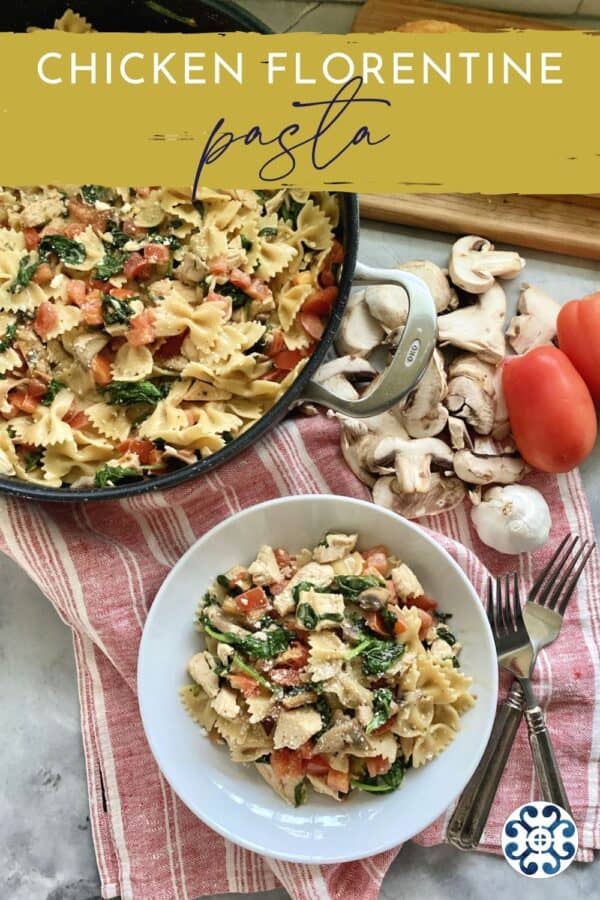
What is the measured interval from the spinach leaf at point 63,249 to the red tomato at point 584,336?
1571 mm

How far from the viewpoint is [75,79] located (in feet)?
9.57

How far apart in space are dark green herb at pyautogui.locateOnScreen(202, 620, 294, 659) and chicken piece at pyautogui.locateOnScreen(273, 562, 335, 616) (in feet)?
0.20

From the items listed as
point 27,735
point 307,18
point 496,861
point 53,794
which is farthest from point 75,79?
point 496,861

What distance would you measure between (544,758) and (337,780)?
69 cm

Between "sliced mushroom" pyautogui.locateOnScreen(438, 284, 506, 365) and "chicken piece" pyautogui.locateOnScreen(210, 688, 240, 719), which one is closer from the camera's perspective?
"chicken piece" pyautogui.locateOnScreen(210, 688, 240, 719)

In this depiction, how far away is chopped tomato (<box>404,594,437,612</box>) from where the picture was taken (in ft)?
9.22

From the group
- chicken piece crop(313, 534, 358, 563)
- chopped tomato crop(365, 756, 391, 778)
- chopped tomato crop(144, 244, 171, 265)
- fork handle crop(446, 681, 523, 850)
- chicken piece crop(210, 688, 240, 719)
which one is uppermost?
chopped tomato crop(144, 244, 171, 265)

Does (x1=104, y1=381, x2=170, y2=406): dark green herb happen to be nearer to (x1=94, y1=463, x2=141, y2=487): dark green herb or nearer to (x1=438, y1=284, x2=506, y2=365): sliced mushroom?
(x1=94, y1=463, x2=141, y2=487): dark green herb

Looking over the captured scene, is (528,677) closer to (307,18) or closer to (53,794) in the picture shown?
(53,794)

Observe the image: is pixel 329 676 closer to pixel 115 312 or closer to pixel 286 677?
pixel 286 677

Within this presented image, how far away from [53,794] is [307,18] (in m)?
2.83

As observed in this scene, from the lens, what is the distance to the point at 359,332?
3037 millimetres

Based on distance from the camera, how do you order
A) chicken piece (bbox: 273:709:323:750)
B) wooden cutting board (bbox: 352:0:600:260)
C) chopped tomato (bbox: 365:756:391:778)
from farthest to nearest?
wooden cutting board (bbox: 352:0:600:260), chopped tomato (bbox: 365:756:391:778), chicken piece (bbox: 273:709:323:750)

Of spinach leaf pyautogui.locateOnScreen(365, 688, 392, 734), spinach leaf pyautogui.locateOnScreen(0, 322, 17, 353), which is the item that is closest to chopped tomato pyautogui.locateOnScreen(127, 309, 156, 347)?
spinach leaf pyautogui.locateOnScreen(0, 322, 17, 353)
